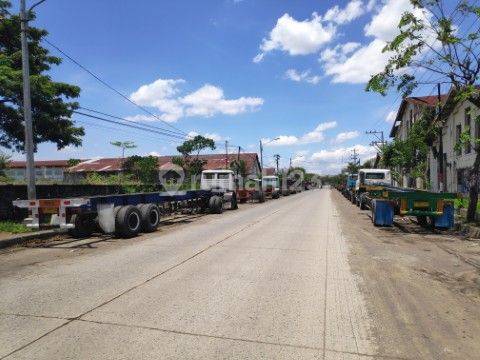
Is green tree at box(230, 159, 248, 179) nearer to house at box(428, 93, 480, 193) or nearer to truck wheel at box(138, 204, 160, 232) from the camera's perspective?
house at box(428, 93, 480, 193)

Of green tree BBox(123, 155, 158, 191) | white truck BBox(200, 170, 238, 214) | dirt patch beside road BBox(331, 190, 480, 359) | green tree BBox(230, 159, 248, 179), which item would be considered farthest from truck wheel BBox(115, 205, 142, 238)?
green tree BBox(230, 159, 248, 179)

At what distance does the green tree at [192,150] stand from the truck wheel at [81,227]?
4017 centimetres

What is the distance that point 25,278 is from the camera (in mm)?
7730

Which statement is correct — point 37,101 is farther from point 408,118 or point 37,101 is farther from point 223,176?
point 408,118

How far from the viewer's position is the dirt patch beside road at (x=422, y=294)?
15.7 ft

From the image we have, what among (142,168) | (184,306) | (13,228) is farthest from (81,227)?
(142,168)

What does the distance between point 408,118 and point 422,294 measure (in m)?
48.8

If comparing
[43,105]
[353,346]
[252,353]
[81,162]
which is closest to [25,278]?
[252,353]

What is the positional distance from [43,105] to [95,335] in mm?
17699

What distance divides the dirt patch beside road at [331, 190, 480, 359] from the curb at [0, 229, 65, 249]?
875cm

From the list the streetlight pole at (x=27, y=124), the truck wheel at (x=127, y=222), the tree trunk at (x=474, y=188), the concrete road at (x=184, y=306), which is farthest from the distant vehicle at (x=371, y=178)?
the streetlight pole at (x=27, y=124)

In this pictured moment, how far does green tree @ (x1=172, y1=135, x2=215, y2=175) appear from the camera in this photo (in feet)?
178

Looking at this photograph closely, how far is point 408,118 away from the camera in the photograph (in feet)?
169

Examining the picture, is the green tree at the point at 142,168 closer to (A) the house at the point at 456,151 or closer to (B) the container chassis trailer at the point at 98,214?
(A) the house at the point at 456,151
